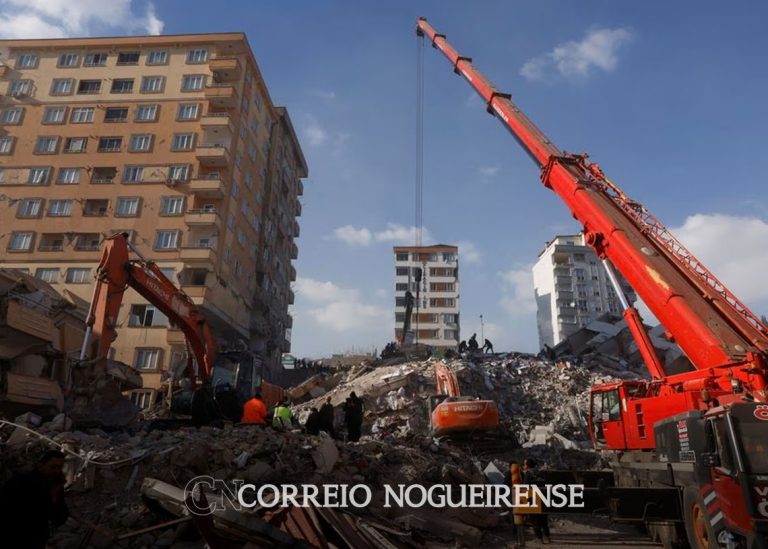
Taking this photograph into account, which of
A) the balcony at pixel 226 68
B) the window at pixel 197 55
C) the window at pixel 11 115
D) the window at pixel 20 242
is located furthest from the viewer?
the window at pixel 197 55

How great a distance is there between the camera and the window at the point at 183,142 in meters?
35.9

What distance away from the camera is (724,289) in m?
8.48

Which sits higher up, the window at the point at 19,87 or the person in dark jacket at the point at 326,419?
the window at the point at 19,87

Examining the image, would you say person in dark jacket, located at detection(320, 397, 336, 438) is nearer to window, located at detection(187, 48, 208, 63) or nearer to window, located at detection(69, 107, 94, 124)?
window, located at detection(187, 48, 208, 63)

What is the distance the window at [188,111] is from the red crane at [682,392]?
104 ft

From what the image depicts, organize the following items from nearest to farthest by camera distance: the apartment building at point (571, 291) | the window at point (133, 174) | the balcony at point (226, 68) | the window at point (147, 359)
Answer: the window at point (147, 359)
the window at point (133, 174)
the balcony at point (226, 68)
the apartment building at point (571, 291)

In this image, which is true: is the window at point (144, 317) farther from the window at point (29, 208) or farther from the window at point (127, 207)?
the window at point (29, 208)

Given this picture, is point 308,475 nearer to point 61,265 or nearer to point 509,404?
point 509,404

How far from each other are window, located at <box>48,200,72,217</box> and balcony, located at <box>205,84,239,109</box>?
41.1 ft

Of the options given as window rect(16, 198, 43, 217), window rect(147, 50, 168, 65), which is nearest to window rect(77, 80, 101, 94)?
window rect(147, 50, 168, 65)

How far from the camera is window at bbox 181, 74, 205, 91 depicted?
1487 inches

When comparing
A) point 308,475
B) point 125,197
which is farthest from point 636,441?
point 125,197

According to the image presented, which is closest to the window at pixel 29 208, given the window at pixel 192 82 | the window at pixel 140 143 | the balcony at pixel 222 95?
the window at pixel 140 143

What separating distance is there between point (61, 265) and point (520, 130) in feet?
103
